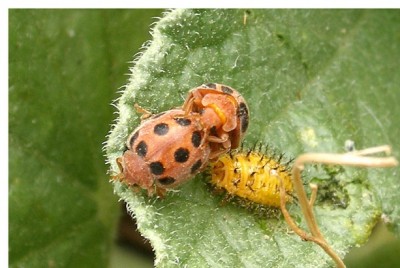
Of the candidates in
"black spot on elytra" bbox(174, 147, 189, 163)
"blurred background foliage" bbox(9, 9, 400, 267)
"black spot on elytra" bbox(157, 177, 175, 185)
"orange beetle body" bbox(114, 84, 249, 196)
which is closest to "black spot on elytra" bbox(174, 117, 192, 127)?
"orange beetle body" bbox(114, 84, 249, 196)

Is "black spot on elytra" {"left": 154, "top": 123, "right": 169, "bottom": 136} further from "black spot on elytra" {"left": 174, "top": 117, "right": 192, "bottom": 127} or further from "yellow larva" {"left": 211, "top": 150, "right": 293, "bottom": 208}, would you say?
"yellow larva" {"left": 211, "top": 150, "right": 293, "bottom": 208}

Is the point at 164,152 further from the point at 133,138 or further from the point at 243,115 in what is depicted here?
the point at 243,115

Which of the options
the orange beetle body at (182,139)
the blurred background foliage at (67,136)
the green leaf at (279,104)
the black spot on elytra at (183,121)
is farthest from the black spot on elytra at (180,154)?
the blurred background foliage at (67,136)

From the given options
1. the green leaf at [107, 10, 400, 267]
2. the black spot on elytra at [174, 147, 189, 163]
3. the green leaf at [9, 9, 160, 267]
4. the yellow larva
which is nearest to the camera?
the black spot on elytra at [174, 147, 189, 163]

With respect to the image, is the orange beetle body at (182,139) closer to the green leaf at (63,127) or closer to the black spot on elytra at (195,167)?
the black spot on elytra at (195,167)

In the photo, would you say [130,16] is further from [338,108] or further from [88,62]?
[338,108]

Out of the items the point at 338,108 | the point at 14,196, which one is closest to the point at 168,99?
the point at 338,108
